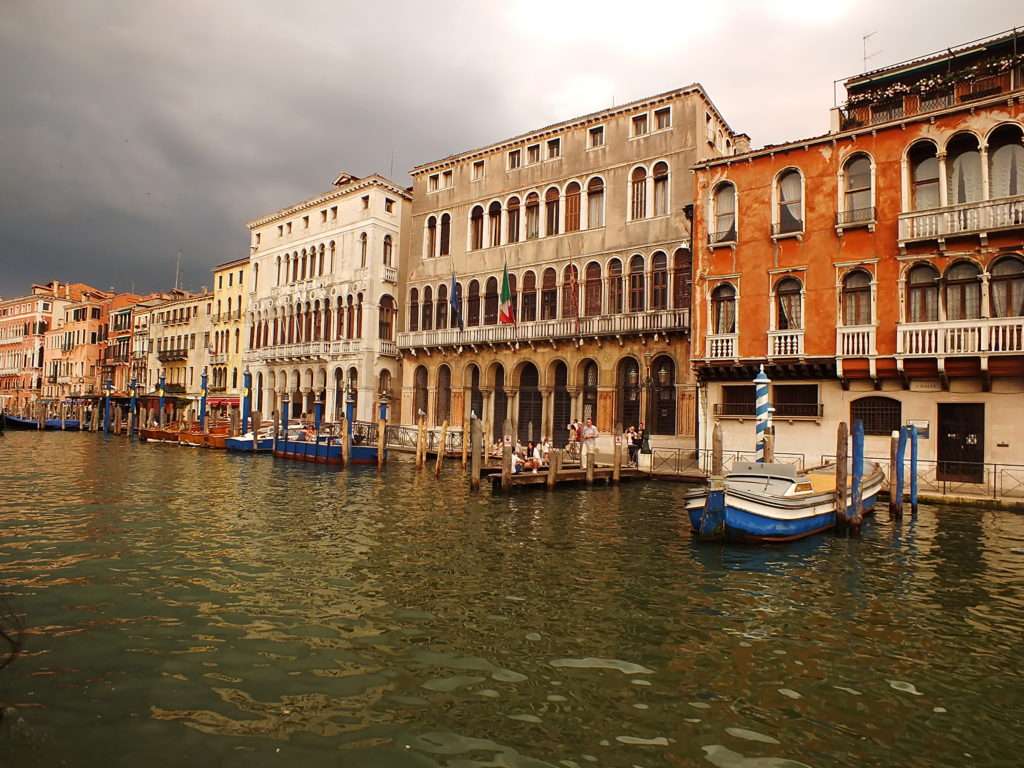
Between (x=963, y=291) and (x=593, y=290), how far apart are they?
13.1 m

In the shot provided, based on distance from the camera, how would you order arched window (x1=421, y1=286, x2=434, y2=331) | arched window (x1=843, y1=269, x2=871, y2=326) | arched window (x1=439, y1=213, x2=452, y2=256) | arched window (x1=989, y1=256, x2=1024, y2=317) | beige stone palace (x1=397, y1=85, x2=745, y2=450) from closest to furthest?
arched window (x1=989, y1=256, x2=1024, y2=317)
arched window (x1=843, y1=269, x2=871, y2=326)
beige stone palace (x1=397, y1=85, x2=745, y2=450)
arched window (x1=439, y1=213, x2=452, y2=256)
arched window (x1=421, y1=286, x2=434, y2=331)

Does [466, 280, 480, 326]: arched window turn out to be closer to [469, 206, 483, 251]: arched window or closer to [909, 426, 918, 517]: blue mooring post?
[469, 206, 483, 251]: arched window

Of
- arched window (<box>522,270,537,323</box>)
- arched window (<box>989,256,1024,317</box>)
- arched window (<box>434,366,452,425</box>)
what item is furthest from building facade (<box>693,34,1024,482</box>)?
arched window (<box>434,366,452,425</box>)

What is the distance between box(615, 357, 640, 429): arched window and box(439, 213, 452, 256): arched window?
11805mm

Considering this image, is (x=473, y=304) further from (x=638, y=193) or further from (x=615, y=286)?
(x=638, y=193)

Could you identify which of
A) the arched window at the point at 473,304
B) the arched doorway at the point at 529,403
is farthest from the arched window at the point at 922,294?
the arched window at the point at 473,304

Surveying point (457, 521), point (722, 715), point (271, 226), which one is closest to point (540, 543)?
point (457, 521)

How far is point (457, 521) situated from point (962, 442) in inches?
548

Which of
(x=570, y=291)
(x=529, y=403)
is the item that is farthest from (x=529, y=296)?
(x=529, y=403)

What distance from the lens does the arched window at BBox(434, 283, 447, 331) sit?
108ft

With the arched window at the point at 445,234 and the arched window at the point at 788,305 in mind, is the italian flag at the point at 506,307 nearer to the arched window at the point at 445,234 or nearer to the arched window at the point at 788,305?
the arched window at the point at 445,234

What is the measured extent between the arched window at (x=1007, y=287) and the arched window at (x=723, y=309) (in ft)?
21.9

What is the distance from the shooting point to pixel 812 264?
65.1 ft

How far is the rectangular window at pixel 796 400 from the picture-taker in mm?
19766
